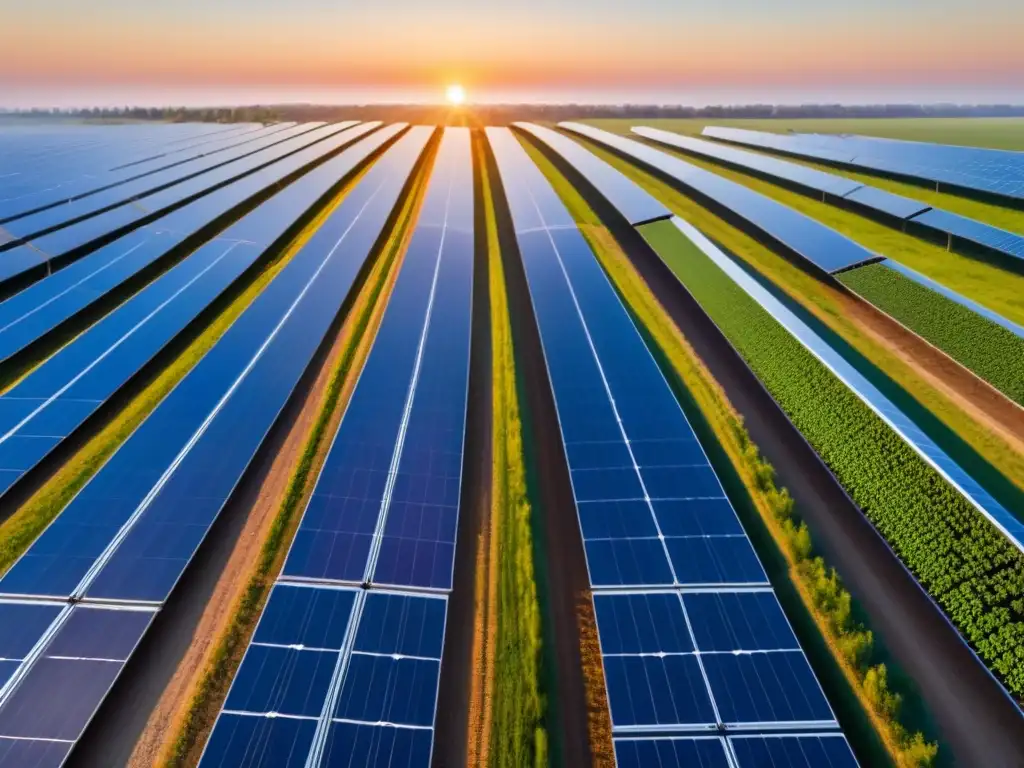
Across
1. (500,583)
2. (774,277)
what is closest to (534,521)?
(500,583)

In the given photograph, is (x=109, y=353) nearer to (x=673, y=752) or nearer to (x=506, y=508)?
(x=506, y=508)

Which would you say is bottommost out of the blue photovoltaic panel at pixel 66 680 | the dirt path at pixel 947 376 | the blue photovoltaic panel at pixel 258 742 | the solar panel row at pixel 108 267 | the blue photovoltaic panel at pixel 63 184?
the blue photovoltaic panel at pixel 258 742

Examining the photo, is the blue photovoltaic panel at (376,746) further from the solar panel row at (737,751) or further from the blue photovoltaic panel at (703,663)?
the blue photovoltaic panel at (703,663)

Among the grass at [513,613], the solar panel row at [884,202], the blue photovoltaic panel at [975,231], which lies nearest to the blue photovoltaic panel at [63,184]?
the grass at [513,613]

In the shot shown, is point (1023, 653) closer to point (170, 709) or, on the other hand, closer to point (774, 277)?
point (170, 709)

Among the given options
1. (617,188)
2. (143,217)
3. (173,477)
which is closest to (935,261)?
(617,188)

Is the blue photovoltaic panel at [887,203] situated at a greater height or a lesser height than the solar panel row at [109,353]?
greater
